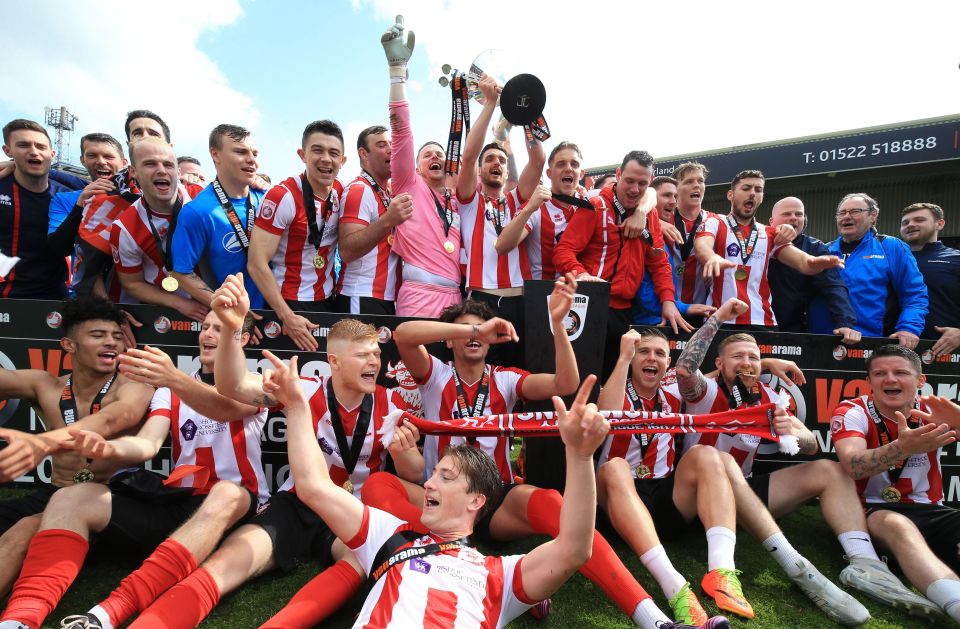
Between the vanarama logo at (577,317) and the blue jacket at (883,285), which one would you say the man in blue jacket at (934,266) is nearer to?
the blue jacket at (883,285)

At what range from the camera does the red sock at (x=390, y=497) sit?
2812 mm

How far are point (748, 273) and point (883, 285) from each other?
1.42m

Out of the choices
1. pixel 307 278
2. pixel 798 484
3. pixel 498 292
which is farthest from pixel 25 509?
pixel 798 484

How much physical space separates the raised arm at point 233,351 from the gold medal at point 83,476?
0.88 m

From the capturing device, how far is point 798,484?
3.54 meters

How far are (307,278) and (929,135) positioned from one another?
2111 centimetres

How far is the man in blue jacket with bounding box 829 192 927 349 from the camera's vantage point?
196 inches

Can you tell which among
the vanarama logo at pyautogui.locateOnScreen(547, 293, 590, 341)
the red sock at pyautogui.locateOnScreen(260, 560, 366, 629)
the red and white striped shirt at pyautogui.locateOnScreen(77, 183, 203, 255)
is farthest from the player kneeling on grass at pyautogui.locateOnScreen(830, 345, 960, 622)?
the red and white striped shirt at pyautogui.locateOnScreen(77, 183, 203, 255)

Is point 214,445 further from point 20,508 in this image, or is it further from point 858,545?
point 858,545

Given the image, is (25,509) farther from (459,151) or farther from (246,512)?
(459,151)

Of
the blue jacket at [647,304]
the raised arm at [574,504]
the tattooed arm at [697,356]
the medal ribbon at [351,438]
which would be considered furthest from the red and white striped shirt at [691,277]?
the raised arm at [574,504]

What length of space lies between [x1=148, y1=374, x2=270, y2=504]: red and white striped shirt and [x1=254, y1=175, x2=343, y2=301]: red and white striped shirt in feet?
3.85

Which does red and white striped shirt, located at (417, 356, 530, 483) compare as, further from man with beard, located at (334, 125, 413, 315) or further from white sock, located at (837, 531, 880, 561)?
white sock, located at (837, 531, 880, 561)

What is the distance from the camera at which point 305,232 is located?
13.1ft
